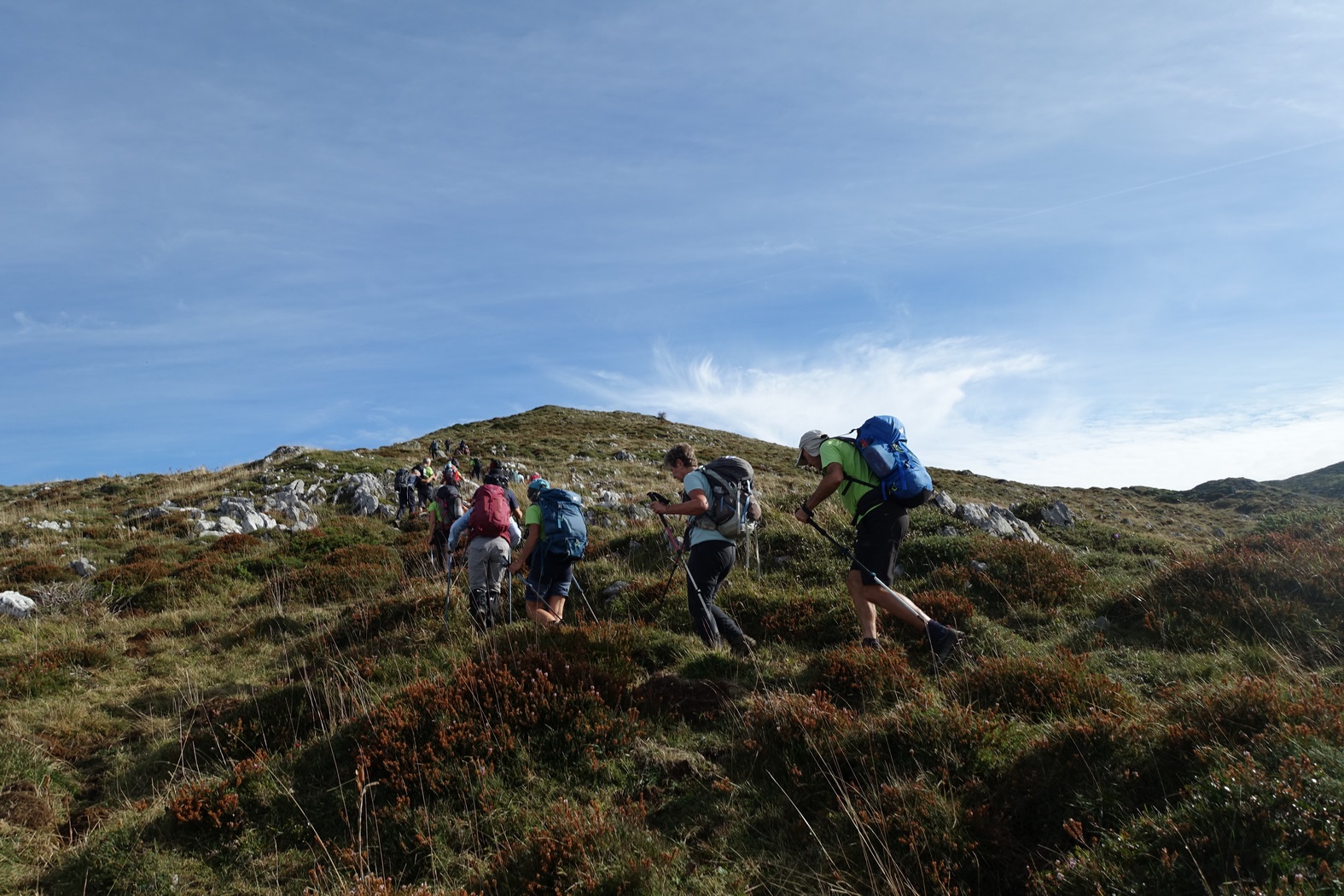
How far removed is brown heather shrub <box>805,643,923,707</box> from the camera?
5547 mm

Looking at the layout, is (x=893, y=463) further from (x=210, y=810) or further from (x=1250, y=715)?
(x=210, y=810)

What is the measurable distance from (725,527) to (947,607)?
2.93 meters

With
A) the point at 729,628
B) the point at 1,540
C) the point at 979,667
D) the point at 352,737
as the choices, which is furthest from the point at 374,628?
the point at 1,540

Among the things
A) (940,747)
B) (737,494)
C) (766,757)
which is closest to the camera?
(940,747)

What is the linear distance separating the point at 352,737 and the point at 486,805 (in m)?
1.61

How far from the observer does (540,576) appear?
25.9 ft

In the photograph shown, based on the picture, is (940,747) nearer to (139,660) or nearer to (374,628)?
(374,628)

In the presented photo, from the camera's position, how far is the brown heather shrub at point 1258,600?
6469 millimetres

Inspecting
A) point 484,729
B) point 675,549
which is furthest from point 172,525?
point 484,729

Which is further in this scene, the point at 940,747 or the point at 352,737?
the point at 352,737

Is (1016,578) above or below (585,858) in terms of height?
above

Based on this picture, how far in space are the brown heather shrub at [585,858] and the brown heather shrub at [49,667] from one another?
723 centimetres

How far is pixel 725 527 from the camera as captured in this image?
6758 mm

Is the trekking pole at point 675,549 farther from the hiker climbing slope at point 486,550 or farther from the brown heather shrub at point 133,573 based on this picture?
the brown heather shrub at point 133,573
